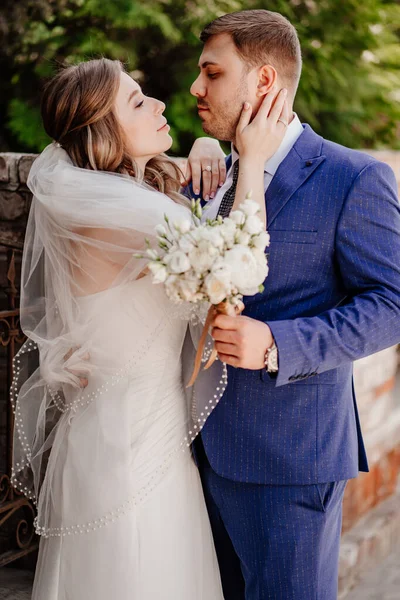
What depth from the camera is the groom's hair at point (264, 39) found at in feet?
8.52

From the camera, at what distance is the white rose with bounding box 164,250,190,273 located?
77.4 inches

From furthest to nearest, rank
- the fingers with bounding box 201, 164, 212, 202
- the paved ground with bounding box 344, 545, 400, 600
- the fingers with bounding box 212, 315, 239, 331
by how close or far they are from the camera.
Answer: the paved ground with bounding box 344, 545, 400, 600 → the fingers with bounding box 201, 164, 212, 202 → the fingers with bounding box 212, 315, 239, 331

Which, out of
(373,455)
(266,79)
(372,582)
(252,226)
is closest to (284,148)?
(266,79)

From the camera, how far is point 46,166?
2.58 metres

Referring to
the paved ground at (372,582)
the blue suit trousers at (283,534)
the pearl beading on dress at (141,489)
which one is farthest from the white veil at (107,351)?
the paved ground at (372,582)

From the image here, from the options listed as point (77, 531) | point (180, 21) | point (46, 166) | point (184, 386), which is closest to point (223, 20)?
point (46, 166)

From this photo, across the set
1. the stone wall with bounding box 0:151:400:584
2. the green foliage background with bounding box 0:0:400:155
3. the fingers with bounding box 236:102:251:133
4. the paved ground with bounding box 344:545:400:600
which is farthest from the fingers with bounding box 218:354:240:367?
the green foliage background with bounding box 0:0:400:155

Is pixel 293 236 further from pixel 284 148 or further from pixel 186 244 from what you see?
pixel 186 244

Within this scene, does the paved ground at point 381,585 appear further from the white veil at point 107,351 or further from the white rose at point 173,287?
the white rose at point 173,287

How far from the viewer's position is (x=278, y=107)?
2549 mm

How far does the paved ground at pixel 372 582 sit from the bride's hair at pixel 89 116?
1.79 m

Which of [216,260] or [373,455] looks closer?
[216,260]

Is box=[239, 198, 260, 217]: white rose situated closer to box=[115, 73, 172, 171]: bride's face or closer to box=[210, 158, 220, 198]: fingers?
box=[115, 73, 172, 171]: bride's face

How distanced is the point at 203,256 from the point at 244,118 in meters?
0.77
